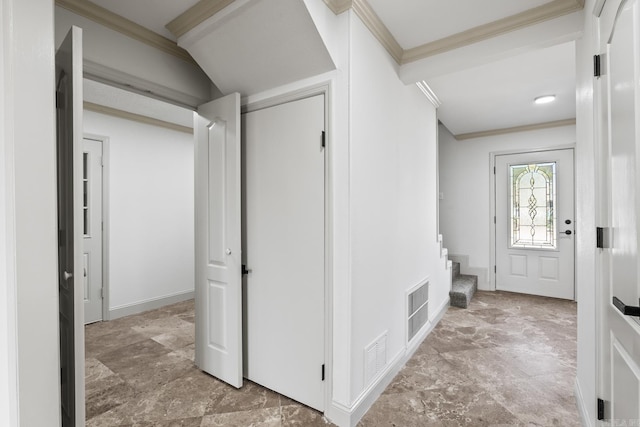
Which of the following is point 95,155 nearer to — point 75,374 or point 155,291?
point 155,291

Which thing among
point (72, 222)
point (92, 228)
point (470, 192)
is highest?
point (470, 192)

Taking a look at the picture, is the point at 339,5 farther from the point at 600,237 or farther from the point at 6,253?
the point at 6,253

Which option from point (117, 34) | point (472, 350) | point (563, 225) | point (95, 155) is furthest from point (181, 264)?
point (563, 225)

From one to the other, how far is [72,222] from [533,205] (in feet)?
17.1

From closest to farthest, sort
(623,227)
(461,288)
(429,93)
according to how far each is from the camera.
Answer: (623,227) < (429,93) < (461,288)

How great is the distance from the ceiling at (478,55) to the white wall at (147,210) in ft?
7.55

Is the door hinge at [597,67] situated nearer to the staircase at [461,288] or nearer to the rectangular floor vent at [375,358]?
the rectangular floor vent at [375,358]

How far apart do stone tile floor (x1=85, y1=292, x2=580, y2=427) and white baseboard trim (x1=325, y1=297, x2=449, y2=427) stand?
43 millimetres

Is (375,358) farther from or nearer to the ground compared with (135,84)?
nearer to the ground

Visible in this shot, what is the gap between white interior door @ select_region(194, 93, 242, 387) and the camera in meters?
2.22

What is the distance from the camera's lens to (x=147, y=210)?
4160mm

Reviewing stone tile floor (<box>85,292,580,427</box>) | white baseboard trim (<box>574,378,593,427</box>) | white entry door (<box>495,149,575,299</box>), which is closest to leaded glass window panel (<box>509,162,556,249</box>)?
white entry door (<box>495,149,575,299</box>)

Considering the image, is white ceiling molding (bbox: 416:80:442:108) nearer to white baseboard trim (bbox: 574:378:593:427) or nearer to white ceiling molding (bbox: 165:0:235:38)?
white ceiling molding (bbox: 165:0:235:38)

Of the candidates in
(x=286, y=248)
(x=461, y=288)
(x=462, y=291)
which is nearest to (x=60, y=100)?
(x=286, y=248)
